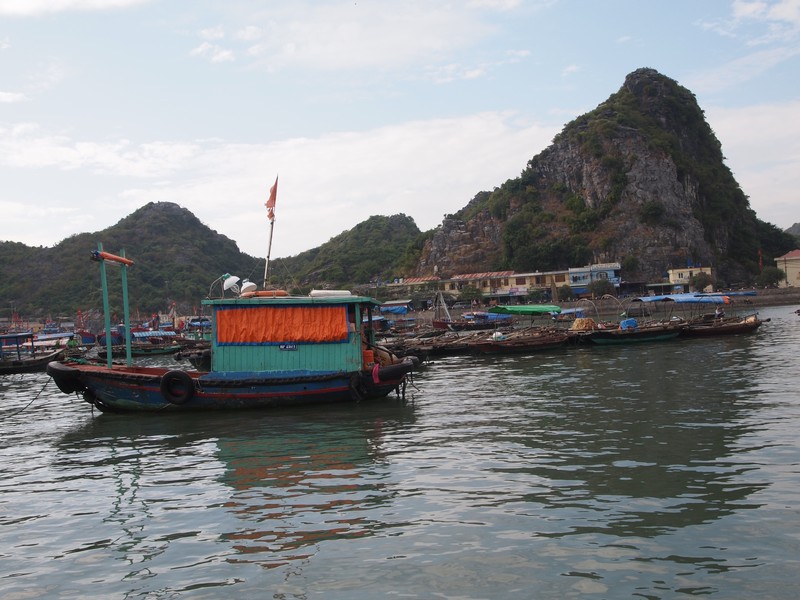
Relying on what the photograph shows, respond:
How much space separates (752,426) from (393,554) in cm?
916

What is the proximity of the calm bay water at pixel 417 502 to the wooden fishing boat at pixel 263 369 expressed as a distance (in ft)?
2.01

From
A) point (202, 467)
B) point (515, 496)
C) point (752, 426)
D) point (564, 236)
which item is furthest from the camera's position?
point (564, 236)

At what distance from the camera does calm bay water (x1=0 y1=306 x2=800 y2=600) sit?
6.73 meters

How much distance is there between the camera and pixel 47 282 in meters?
114

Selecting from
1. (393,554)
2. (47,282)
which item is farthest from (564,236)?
(393,554)

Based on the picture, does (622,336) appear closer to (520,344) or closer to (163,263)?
(520,344)

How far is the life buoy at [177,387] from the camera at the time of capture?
1758cm

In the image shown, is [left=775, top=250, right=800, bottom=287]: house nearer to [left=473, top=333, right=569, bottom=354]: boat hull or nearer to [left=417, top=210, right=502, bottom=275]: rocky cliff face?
[left=417, top=210, right=502, bottom=275]: rocky cliff face

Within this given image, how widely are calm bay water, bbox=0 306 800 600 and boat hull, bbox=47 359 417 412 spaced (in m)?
0.49

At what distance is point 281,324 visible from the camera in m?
18.6

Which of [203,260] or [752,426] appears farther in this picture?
[203,260]

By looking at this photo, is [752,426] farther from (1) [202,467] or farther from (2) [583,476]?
(1) [202,467]

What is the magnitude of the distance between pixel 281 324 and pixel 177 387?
3169 mm

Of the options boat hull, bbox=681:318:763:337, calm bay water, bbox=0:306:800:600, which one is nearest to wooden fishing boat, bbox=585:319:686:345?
boat hull, bbox=681:318:763:337
